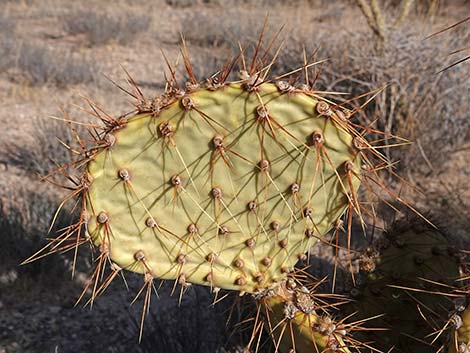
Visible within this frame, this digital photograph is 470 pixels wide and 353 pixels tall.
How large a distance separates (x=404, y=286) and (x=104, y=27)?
891 centimetres

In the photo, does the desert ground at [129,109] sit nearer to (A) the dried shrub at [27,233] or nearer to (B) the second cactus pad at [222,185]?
(A) the dried shrub at [27,233]

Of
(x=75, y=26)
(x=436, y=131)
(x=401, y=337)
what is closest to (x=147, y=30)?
(x=75, y=26)

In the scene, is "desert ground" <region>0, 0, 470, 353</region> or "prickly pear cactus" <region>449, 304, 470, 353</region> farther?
"desert ground" <region>0, 0, 470, 353</region>

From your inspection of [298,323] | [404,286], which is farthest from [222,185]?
[404,286]

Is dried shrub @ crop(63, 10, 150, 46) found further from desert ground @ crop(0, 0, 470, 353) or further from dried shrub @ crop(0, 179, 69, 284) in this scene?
dried shrub @ crop(0, 179, 69, 284)

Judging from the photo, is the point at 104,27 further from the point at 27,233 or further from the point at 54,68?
the point at 27,233

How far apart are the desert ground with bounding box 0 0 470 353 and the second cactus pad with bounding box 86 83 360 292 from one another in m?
0.53

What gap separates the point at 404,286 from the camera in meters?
2.82

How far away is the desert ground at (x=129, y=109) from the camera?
386 cm

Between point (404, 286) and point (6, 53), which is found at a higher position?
point (404, 286)

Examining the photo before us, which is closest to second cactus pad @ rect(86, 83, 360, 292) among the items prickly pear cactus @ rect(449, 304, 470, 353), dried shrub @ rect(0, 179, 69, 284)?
prickly pear cactus @ rect(449, 304, 470, 353)

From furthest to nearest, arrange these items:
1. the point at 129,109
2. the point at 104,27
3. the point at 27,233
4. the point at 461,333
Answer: the point at 104,27 → the point at 129,109 → the point at 27,233 → the point at 461,333

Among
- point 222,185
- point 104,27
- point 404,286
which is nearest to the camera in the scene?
point 222,185

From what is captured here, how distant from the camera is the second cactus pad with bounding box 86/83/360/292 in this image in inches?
83.2
